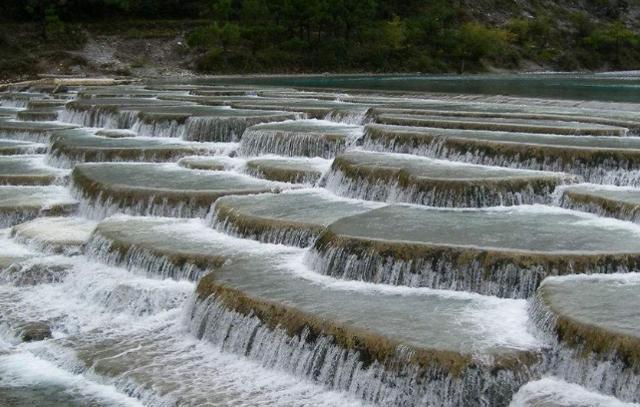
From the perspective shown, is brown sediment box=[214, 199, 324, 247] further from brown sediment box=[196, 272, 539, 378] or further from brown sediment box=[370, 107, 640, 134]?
brown sediment box=[370, 107, 640, 134]

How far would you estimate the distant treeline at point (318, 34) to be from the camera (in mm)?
71375

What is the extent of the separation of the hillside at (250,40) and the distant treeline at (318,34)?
94 millimetres

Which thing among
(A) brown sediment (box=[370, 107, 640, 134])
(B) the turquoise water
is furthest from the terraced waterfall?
(B) the turquoise water

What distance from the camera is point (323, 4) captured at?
238ft

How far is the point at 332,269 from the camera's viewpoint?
1261 centimetres

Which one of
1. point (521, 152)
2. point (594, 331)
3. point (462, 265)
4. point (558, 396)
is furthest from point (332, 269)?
point (521, 152)

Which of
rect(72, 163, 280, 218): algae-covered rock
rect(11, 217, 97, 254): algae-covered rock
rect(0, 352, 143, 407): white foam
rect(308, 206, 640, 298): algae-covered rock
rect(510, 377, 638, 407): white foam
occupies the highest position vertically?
rect(308, 206, 640, 298): algae-covered rock

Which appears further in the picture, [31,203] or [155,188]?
[31,203]

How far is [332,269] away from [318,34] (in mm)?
64813

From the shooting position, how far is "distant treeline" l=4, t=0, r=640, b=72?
7138cm

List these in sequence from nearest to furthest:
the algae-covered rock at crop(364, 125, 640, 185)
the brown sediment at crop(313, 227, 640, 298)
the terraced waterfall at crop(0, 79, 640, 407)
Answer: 1. the terraced waterfall at crop(0, 79, 640, 407)
2. the brown sediment at crop(313, 227, 640, 298)
3. the algae-covered rock at crop(364, 125, 640, 185)

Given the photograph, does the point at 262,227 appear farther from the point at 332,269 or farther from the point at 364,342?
the point at 364,342

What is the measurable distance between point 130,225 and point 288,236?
10.7 ft

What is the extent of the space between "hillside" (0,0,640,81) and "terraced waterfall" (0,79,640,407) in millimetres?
45421
